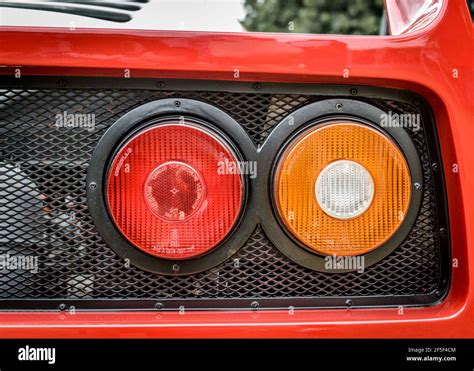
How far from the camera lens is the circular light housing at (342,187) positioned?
118 centimetres

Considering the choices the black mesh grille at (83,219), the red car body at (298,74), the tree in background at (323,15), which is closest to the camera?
the red car body at (298,74)

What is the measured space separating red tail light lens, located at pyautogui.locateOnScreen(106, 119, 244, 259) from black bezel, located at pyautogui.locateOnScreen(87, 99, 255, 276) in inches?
0.7

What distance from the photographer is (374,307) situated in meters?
1.30

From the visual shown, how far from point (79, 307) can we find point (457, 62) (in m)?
0.88

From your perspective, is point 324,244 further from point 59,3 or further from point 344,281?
point 59,3

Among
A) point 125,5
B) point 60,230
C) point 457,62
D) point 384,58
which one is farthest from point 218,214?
point 125,5

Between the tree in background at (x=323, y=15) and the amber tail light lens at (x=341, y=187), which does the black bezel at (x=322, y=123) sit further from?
the tree in background at (x=323, y=15)

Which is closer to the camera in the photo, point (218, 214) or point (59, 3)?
point (218, 214)

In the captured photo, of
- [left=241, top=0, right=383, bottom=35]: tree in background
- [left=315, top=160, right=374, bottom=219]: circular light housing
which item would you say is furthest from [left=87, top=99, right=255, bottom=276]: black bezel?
[left=241, top=0, right=383, bottom=35]: tree in background

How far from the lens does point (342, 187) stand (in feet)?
3.88

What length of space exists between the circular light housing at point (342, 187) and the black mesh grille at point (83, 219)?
0.55ft

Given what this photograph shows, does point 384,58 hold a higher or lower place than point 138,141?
higher

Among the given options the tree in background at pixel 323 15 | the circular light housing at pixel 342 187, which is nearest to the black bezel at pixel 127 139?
the circular light housing at pixel 342 187

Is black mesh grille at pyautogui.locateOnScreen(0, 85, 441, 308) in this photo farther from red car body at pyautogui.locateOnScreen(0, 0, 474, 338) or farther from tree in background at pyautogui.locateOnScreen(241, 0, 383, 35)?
tree in background at pyautogui.locateOnScreen(241, 0, 383, 35)
